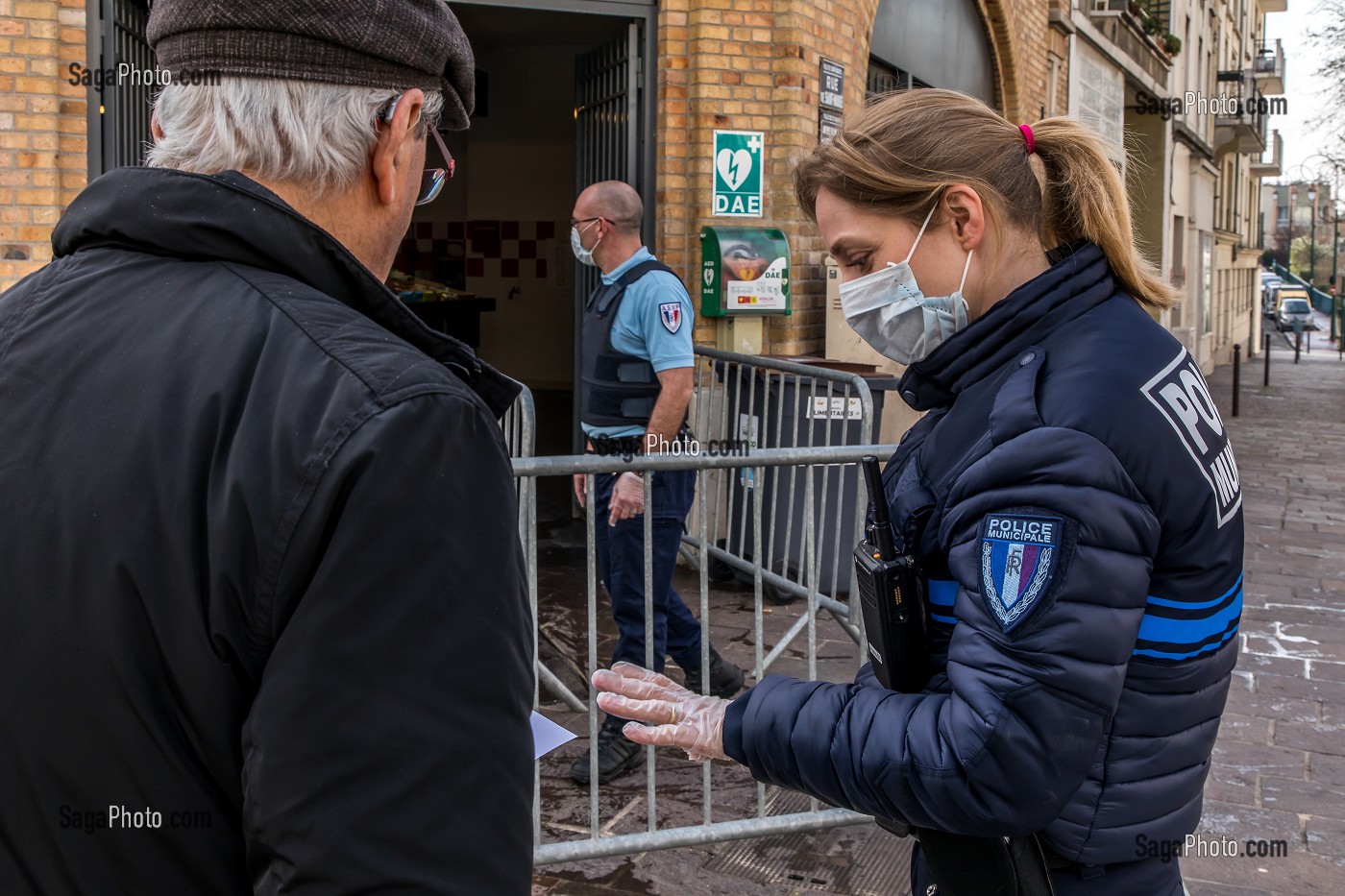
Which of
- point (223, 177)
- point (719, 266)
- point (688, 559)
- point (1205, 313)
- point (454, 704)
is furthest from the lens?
point (1205, 313)

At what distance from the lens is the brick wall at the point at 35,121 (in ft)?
18.5

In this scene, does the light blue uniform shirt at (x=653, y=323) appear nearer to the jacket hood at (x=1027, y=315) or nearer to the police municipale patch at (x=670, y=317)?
the police municipale patch at (x=670, y=317)

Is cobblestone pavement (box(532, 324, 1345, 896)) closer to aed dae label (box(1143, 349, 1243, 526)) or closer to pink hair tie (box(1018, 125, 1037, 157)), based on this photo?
aed dae label (box(1143, 349, 1243, 526))

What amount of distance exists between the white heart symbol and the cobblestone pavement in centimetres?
246

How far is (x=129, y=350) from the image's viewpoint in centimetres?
109

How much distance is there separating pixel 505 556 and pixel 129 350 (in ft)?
1.27

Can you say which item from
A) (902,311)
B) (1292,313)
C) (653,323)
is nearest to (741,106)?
(653,323)

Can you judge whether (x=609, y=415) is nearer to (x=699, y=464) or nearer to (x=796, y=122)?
(x=699, y=464)

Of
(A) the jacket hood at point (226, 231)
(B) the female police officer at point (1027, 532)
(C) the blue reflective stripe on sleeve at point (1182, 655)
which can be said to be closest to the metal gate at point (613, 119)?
(B) the female police officer at point (1027, 532)

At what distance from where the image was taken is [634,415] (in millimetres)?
4984

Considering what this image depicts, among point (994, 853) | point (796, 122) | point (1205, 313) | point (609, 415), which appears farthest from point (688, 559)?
point (1205, 313)

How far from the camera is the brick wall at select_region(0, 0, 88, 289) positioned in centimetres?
563

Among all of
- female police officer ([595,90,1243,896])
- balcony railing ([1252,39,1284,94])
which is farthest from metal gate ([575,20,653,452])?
balcony railing ([1252,39,1284,94])

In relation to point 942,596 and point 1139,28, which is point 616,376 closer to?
point 942,596
